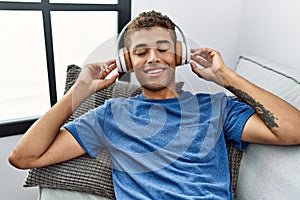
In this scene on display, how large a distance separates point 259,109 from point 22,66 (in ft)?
4.01

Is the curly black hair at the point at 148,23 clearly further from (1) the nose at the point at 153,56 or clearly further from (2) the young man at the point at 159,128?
(1) the nose at the point at 153,56

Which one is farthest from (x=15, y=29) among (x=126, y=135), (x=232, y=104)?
(x=232, y=104)

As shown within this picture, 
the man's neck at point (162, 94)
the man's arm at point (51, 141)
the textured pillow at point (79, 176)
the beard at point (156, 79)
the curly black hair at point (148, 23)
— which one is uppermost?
the curly black hair at point (148, 23)

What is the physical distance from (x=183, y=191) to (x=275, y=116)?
401 mm

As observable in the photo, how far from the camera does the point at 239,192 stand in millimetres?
1121

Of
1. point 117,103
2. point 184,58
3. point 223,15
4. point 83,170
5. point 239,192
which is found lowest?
point 239,192

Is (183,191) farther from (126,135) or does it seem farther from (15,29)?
(15,29)

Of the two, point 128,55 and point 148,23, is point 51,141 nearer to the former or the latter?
point 128,55

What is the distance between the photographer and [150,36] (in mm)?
1111

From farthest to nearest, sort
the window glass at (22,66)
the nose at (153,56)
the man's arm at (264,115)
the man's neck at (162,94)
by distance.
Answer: the window glass at (22,66)
the man's neck at (162,94)
the nose at (153,56)
the man's arm at (264,115)

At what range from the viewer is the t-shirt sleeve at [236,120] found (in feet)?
3.47

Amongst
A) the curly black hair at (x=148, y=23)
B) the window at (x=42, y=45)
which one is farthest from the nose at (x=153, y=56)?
the window at (x=42, y=45)

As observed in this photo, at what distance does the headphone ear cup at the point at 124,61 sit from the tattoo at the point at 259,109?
40 cm

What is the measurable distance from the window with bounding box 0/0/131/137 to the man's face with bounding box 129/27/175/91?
1.61ft
